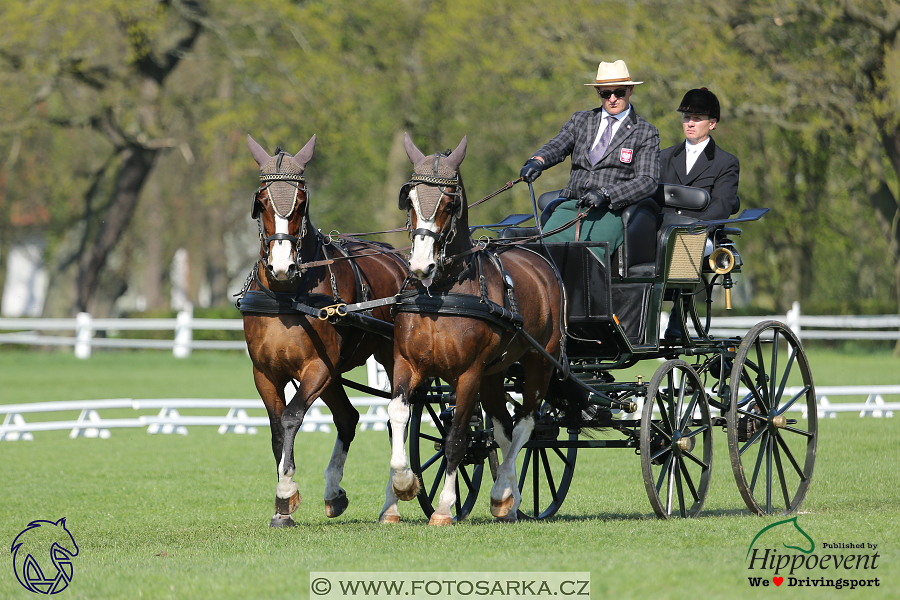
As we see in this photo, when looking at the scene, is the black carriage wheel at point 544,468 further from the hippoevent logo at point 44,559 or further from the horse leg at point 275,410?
the hippoevent logo at point 44,559

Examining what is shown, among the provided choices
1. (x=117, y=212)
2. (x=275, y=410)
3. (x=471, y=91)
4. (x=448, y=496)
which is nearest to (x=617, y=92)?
(x=448, y=496)

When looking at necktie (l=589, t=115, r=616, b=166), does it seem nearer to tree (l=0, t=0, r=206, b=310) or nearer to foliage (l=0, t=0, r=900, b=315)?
foliage (l=0, t=0, r=900, b=315)

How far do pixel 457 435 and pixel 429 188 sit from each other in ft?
4.87

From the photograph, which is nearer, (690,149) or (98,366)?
(690,149)

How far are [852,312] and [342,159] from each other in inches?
714

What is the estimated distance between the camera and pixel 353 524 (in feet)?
24.3

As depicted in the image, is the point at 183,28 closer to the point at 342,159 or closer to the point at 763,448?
the point at 342,159

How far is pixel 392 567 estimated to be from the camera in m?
5.50

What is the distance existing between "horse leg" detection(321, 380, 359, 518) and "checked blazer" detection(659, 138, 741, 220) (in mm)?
2880

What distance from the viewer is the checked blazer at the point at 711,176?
8.84m

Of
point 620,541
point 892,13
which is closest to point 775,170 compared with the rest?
point 892,13

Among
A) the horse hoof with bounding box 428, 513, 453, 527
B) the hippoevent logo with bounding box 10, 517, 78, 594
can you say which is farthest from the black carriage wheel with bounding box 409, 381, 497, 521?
the hippoevent logo with bounding box 10, 517, 78, 594

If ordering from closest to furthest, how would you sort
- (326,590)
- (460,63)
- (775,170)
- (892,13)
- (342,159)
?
1. (326,590)
2. (892,13)
3. (775,170)
4. (460,63)
5. (342,159)

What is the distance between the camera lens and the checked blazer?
8.84 m
